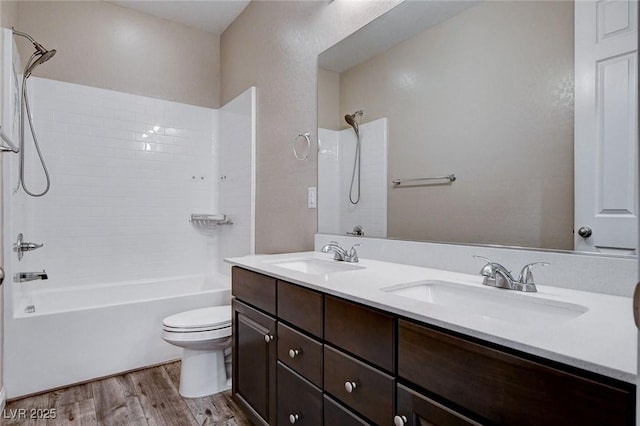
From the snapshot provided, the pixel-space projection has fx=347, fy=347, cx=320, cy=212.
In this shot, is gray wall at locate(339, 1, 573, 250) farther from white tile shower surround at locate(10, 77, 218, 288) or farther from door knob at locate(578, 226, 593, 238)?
white tile shower surround at locate(10, 77, 218, 288)

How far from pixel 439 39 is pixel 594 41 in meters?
0.60

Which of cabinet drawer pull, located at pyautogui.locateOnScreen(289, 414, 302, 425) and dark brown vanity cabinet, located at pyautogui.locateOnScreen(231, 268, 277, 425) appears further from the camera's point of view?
dark brown vanity cabinet, located at pyautogui.locateOnScreen(231, 268, 277, 425)

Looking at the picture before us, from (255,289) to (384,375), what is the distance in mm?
820

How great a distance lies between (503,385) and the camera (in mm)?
693

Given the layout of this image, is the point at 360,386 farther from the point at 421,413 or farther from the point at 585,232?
the point at 585,232

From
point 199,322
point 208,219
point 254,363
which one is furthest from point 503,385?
point 208,219

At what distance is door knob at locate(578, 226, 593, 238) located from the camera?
1.08 meters

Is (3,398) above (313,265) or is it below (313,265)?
below

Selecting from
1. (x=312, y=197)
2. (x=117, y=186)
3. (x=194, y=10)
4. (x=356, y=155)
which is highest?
(x=194, y=10)

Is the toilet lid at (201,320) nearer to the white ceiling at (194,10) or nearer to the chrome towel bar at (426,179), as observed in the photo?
the chrome towel bar at (426,179)

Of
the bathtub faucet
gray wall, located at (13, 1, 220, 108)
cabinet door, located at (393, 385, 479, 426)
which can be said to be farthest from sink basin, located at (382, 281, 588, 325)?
gray wall, located at (13, 1, 220, 108)

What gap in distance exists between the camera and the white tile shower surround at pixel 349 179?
180 cm

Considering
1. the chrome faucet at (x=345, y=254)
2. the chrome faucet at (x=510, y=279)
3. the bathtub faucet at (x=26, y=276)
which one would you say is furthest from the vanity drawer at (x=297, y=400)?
the bathtub faucet at (x=26, y=276)

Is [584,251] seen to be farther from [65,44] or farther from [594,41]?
[65,44]
